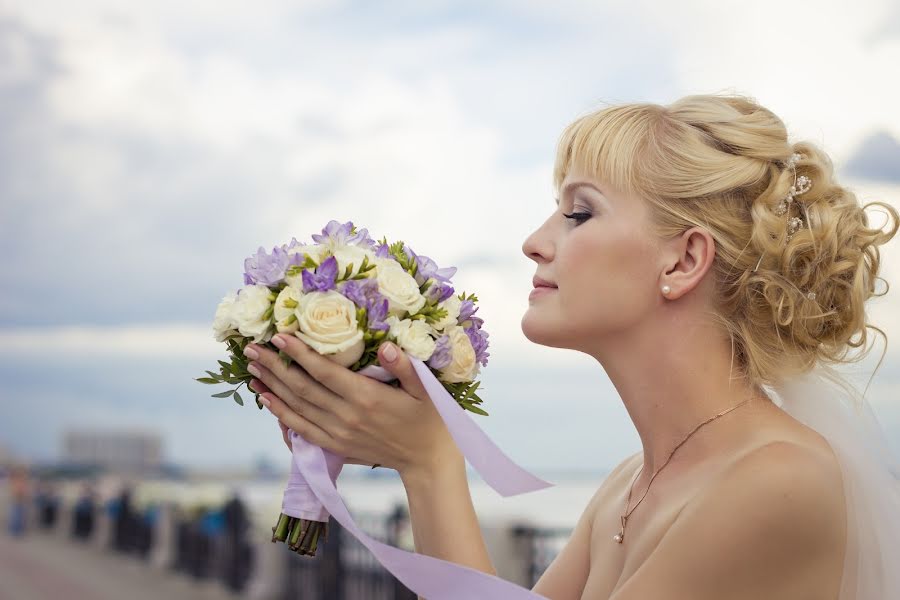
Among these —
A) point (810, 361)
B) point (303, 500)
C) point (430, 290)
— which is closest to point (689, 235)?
point (810, 361)

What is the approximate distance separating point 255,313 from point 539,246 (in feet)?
2.87

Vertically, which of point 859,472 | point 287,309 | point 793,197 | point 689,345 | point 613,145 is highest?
point 613,145

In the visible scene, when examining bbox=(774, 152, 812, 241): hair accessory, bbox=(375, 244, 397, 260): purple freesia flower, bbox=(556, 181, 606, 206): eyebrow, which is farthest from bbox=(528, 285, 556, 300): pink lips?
bbox=(774, 152, 812, 241): hair accessory

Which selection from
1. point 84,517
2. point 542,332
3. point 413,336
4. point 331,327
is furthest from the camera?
point 84,517

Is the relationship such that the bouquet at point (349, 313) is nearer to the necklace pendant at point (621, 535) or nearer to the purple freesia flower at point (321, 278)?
the purple freesia flower at point (321, 278)

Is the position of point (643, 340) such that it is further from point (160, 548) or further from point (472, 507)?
point (160, 548)

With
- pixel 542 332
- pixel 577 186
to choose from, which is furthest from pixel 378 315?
pixel 577 186

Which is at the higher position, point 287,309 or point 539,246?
point 539,246

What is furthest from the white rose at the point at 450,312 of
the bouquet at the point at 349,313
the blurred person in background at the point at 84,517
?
the blurred person in background at the point at 84,517

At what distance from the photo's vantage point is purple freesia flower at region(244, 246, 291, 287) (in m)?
2.73

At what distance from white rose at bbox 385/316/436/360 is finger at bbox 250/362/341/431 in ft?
0.81

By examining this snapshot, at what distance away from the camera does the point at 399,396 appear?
258cm

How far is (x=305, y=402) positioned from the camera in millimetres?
2609

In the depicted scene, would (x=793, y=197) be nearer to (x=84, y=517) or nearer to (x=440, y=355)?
(x=440, y=355)
